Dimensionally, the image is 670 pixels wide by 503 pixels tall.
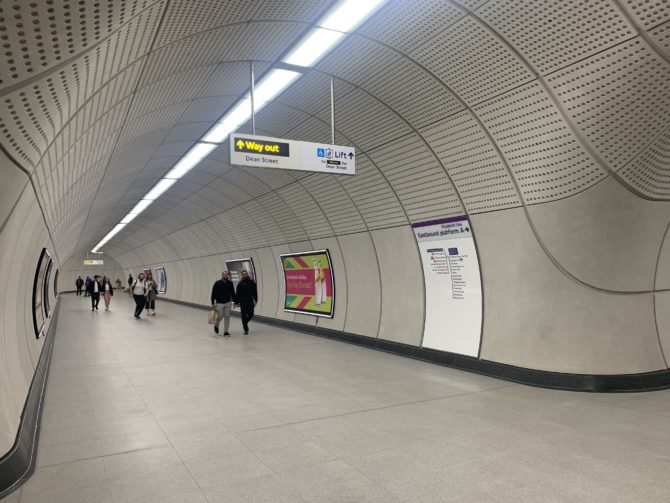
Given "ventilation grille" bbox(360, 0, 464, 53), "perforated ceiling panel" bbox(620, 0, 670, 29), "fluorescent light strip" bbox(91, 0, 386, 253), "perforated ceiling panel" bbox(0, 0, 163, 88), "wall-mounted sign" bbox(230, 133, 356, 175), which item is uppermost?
"fluorescent light strip" bbox(91, 0, 386, 253)

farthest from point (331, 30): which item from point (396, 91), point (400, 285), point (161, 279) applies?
point (161, 279)

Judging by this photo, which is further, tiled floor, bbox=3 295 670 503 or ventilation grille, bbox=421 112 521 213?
ventilation grille, bbox=421 112 521 213

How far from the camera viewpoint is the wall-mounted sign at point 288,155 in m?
6.76

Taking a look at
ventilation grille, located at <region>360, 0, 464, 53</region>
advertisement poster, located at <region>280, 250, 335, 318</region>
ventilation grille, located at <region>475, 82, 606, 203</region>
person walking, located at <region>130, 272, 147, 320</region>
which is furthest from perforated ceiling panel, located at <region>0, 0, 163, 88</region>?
person walking, located at <region>130, 272, 147, 320</region>

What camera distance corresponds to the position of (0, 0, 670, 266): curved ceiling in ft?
11.2

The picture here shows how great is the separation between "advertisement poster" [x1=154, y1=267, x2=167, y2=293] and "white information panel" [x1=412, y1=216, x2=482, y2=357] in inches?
1007

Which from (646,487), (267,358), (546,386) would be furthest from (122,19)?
(267,358)

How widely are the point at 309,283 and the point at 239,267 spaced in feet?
18.8

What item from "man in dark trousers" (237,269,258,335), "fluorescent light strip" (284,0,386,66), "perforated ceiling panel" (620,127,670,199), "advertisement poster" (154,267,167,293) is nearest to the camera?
"fluorescent light strip" (284,0,386,66)

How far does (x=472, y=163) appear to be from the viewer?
7.59 meters

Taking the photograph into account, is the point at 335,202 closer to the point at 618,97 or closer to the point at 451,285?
the point at 451,285

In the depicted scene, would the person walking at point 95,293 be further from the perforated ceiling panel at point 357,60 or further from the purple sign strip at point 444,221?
the perforated ceiling panel at point 357,60

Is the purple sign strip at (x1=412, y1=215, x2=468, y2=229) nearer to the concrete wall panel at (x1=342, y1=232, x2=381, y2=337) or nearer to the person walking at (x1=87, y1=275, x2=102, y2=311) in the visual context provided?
the concrete wall panel at (x1=342, y1=232, x2=381, y2=337)

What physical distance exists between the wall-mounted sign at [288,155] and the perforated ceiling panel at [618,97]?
3.16 metres
